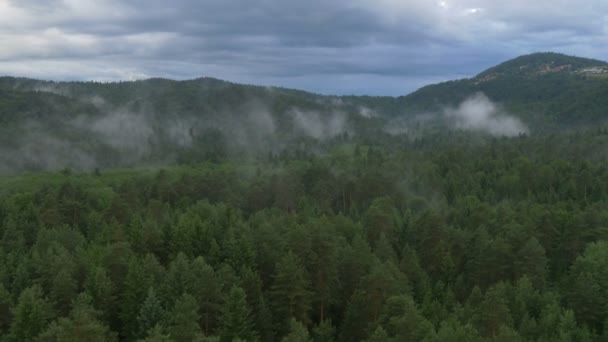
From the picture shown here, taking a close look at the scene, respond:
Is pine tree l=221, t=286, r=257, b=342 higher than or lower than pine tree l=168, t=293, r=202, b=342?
lower

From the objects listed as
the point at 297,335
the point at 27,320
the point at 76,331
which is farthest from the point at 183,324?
the point at 27,320

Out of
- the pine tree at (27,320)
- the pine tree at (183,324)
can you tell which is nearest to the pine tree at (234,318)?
the pine tree at (183,324)

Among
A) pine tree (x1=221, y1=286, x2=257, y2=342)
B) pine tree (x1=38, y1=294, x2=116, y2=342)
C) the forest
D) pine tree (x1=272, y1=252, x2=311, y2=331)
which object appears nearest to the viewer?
pine tree (x1=38, y1=294, x2=116, y2=342)

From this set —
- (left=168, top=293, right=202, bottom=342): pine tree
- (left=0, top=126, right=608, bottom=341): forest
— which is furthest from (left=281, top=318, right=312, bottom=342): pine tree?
(left=168, top=293, right=202, bottom=342): pine tree

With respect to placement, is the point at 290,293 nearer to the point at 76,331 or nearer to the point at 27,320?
the point at 76,331

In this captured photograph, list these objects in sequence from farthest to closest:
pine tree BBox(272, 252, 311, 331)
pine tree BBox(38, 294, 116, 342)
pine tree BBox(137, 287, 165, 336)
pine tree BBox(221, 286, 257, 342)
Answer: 1. pine tree BBox(272, 252, 311, 331)
2. pine tree BBox(221, 286, 257, 342)
3. pine tree BBox(137, 287, 165, 336)
4. pine tree BBox(38, 294, 116, 342)

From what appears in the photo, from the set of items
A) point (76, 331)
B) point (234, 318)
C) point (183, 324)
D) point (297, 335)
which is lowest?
point (234, 318)

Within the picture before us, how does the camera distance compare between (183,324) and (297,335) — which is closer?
(183,324)

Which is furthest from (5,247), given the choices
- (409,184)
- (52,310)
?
(409,184)

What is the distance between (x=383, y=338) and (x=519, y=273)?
87.3ft

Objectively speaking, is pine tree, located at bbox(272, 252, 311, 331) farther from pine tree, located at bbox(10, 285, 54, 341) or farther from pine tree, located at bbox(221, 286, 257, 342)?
pine tree, located at bbox(10, 285, 54, 341)

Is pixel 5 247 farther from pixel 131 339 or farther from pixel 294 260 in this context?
pixel 294 260

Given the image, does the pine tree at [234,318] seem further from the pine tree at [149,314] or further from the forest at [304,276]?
the pine tree at [149,314]

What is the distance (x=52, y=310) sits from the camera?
3950 centimetres
